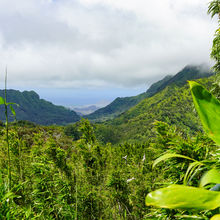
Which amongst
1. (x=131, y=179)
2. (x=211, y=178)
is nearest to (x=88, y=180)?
(x=131, y=179)

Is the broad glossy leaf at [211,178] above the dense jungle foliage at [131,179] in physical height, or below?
above

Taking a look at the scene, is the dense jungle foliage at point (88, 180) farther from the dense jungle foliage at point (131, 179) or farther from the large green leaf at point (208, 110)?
the large green leaf at point (208, 110)

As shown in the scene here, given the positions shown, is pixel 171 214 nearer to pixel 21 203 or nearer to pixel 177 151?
pixel 177 151

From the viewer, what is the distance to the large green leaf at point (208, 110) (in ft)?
1.41

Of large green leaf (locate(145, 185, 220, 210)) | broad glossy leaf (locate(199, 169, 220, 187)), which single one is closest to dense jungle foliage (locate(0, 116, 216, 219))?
broad glossy leaf (locate(199, 169, 220, 187))

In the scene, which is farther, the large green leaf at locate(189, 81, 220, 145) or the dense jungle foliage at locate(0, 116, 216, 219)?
the dense jungle foliage at locate(0, 116, 216, 219)

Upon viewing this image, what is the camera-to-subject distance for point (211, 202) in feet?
1.14

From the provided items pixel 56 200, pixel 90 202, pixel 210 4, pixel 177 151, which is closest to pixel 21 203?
pixel 56 200

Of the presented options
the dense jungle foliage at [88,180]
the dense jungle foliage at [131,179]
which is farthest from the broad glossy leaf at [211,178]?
the dense jungle foliage at [88,180]

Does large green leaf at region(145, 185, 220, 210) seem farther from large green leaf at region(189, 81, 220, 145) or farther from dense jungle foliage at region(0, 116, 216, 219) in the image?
dense jungle foliage at region(0, 116, 216, 219)

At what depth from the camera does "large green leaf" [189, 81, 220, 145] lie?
430 millimetres

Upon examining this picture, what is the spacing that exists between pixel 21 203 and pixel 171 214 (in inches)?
52.6

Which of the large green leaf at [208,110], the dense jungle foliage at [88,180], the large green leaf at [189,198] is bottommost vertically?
the dense jungle foliage at [88,180]

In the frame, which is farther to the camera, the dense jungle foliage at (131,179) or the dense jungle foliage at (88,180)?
the dense jungle foliage at (88,180)
